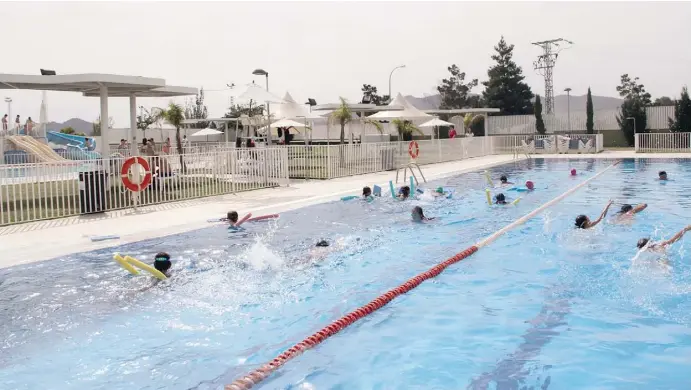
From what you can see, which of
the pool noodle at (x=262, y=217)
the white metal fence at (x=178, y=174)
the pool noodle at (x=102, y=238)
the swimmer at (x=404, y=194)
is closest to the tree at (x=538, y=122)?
the white metal fence at (x=178, y=174)

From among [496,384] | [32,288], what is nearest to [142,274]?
[32,288]

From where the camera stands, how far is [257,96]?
20.3m

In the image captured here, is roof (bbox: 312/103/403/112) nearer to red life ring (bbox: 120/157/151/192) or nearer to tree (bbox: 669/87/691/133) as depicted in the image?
red life ring (bbox: 120/157/151/192)

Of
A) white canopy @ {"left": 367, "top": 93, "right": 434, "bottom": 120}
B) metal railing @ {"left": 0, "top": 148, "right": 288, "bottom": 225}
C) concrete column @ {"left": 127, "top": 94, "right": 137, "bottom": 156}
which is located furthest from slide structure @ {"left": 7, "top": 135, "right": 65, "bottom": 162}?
white canopy @ {"left": 367, "top": 93, "right": 434, "bottom": 120}

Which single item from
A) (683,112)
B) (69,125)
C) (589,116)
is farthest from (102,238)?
(69,125)

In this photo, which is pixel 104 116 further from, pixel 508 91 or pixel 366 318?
pixel 508 91

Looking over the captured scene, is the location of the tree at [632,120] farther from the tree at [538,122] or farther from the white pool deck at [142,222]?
the white pool deck at [142,222]

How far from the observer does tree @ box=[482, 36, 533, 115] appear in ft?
224

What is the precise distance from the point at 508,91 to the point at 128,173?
61355 mm

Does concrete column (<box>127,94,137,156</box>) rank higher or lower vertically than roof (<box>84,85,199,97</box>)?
lower

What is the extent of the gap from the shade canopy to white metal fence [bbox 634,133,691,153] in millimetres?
22550

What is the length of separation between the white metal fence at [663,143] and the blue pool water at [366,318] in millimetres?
25636

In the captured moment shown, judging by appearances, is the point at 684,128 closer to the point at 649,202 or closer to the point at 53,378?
the point at 649,202

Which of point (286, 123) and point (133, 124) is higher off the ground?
point (286, 123)
